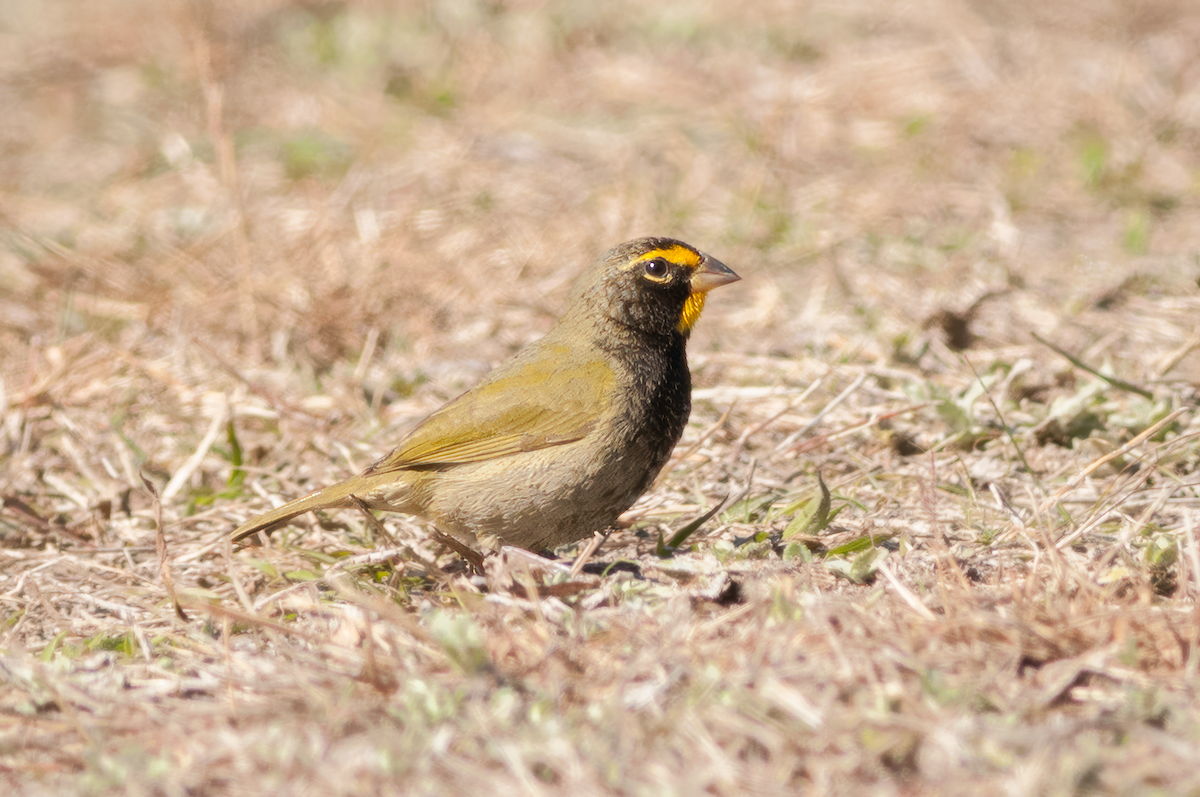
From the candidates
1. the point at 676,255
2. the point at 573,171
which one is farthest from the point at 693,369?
the point at 573,171

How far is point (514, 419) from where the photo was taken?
13.9ft

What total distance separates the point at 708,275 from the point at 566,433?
951mm

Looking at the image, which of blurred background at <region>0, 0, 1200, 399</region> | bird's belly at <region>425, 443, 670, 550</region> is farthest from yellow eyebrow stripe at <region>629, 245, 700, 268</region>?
blurred background at <region>0, 0, 1200, 399</region>

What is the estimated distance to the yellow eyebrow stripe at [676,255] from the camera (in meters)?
4.50

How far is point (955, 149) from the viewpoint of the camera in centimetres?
827

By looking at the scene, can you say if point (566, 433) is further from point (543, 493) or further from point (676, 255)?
point (676, 255)

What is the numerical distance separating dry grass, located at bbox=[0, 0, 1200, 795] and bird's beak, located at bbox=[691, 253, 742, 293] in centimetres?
61

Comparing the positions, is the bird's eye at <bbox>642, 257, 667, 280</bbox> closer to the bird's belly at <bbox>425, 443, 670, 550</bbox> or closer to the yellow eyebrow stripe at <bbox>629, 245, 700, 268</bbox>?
the yellow eyebrow stripe at <bbox>629, 245, 700, 268</bbox>

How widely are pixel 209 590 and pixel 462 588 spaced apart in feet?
3.44

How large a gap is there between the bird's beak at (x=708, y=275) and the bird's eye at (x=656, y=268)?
140mm

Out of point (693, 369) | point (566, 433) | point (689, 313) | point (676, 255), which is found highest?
point (676, 255)

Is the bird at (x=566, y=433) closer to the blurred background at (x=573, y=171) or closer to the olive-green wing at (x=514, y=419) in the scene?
the olive-green wing at (x=514, y=419)

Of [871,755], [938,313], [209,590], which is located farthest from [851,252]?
[871,755]

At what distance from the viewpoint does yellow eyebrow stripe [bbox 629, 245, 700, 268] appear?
4.50 meters
